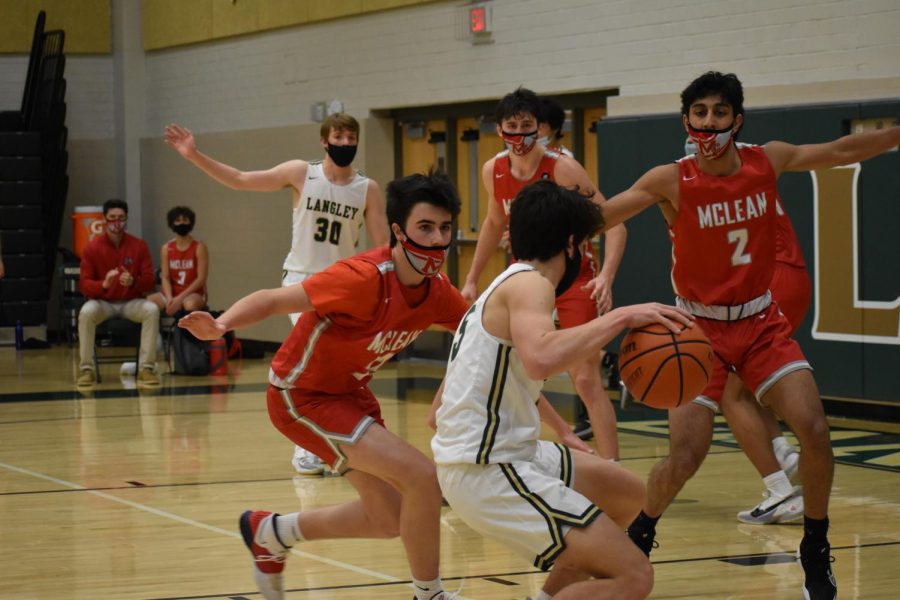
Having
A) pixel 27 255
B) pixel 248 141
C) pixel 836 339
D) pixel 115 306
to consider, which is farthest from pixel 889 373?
pixel 27 255

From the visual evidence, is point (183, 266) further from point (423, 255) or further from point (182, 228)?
point (423, 255)

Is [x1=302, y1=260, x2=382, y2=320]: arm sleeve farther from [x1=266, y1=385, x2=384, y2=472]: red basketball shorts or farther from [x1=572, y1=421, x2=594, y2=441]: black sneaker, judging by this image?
[x1=572, y1=421, x2=594, y2=441]: black sneaker

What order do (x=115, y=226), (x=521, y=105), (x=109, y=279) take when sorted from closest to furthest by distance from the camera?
(x=521, y=105) < (x=109, y=279) < (x=115, y=226)

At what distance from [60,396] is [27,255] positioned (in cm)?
565

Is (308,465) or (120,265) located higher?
(120,265)

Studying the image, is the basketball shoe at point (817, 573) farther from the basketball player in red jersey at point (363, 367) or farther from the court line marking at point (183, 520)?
the basketball player in red jersey at point (363, 367)

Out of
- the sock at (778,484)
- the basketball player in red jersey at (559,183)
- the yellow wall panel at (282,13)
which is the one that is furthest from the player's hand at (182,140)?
the yellow wall panel at (282,13)

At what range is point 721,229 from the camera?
17.3 ft

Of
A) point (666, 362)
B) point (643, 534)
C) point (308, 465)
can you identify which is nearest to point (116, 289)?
point (308, 465)

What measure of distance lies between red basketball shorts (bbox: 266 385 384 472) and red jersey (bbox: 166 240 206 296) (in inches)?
352

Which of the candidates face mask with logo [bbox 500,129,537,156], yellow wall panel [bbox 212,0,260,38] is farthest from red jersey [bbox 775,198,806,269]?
yellow wall panel [bbox 212,0,260,38]

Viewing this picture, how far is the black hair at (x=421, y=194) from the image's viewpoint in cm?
454

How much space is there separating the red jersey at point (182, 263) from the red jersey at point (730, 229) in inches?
346

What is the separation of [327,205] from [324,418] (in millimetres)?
3309
